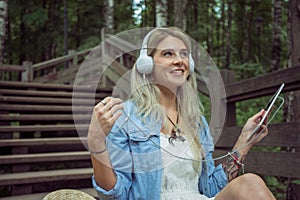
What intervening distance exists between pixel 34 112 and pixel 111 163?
3.57m

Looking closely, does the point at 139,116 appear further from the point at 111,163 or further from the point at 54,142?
the point at 54,142

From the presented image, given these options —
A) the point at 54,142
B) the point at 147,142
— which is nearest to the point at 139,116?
the point at 147,142

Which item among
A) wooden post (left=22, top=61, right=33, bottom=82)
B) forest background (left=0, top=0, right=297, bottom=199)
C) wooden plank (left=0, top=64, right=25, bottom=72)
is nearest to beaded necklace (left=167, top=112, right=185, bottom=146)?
wooden plank (left=0, top=64, right=25, bottom=72)

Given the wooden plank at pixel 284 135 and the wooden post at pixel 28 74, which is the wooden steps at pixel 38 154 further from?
the wooden post at pixel 28 74

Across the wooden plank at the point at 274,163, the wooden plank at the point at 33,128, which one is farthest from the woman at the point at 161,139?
the wooden plank at the point at 33,128

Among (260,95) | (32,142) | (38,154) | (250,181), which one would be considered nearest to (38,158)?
(38,154)

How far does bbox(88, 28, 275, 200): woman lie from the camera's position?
113 centimetres

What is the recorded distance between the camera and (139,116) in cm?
132

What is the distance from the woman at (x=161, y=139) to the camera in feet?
3.71

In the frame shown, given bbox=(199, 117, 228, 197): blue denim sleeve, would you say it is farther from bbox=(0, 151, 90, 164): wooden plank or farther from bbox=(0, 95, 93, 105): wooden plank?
bbox=(0, 95, 93, 105): wooden plank

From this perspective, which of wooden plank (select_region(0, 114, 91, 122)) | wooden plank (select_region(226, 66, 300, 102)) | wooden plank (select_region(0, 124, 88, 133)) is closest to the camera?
wooden plank (select_region(226, 66, 300, 102))

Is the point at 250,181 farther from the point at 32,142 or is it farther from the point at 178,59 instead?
the point at 32,142

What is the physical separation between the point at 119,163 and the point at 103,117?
26 centimetres

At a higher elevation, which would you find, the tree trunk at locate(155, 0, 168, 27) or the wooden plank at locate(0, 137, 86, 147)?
the tree trunk at locate(155, 0, 168, 27)
